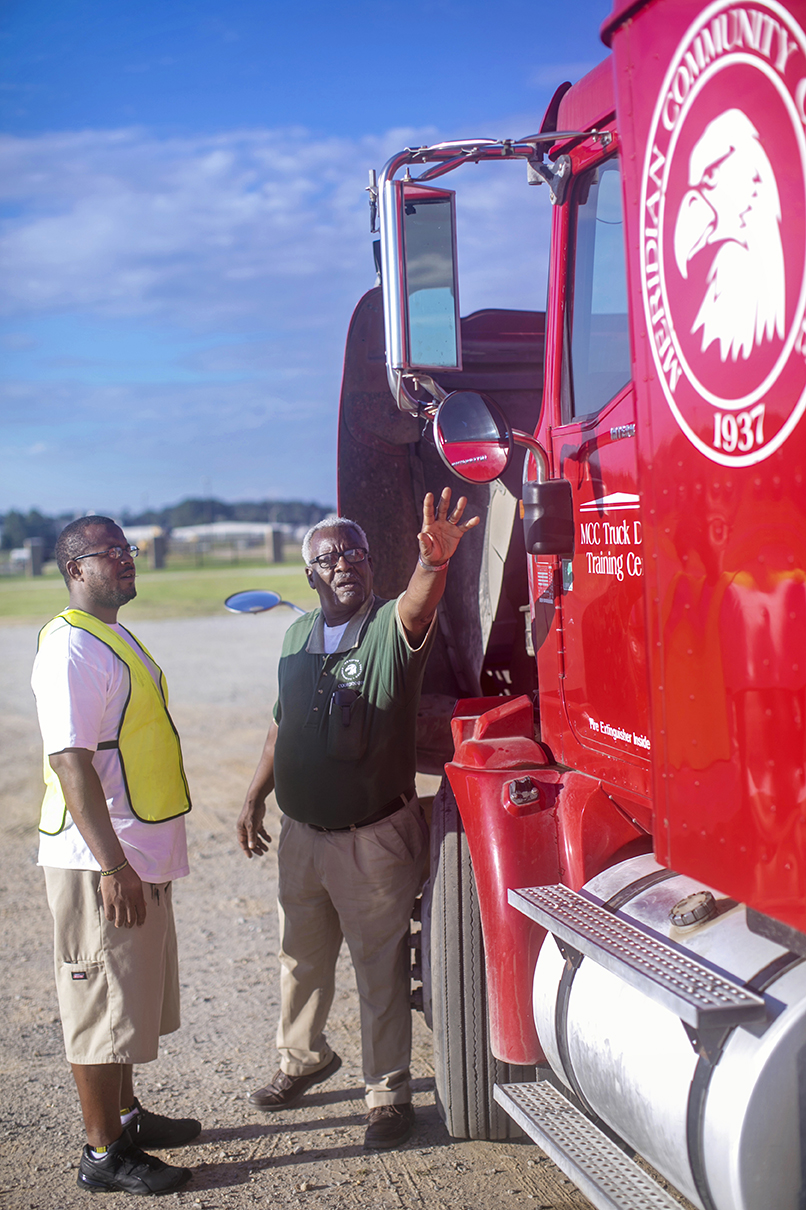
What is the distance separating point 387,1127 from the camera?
3.53 metres

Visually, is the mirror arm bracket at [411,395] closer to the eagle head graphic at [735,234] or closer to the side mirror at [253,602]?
the eagle head graphic at [735,234]

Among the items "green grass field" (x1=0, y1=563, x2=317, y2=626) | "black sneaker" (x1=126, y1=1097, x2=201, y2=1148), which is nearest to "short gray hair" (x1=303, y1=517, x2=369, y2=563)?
"black sneaker" (x1=126, y1=1097, x2=201, y2=1148)

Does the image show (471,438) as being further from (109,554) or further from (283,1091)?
(283,1091)

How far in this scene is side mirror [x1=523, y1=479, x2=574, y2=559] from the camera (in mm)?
2900

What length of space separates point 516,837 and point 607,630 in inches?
26.0

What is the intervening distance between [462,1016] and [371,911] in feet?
1.65

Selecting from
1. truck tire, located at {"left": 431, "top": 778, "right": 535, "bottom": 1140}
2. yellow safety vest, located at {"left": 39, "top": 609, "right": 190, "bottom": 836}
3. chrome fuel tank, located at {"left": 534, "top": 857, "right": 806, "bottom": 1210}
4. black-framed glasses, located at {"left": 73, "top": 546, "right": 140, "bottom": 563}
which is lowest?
truck tire, located at {"left": 431, "top": 778, "right": 535, "bottom": 1140}

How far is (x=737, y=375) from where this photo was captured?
1952 mm

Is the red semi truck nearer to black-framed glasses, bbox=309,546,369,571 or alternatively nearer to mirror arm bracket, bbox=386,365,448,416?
mirror arm bracket, bbox=386,365,448,416

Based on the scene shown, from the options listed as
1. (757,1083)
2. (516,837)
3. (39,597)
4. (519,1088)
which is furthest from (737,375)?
(39,597)

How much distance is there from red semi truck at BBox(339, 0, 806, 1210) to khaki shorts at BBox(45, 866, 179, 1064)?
0.96 meters

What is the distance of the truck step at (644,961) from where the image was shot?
6.21ft

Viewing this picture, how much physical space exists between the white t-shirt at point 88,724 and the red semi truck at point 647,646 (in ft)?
3.20

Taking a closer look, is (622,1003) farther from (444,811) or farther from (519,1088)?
(444,811)
